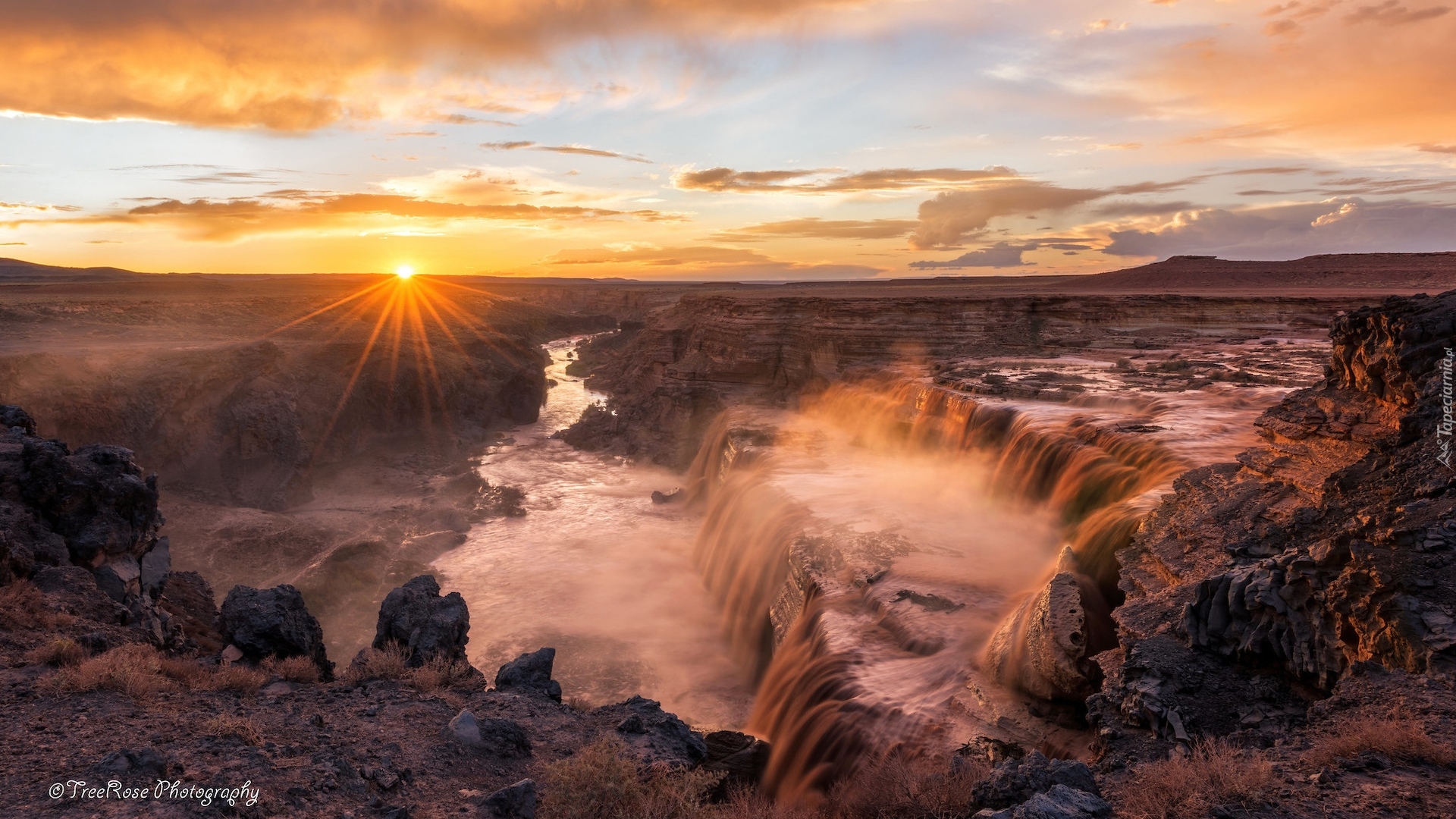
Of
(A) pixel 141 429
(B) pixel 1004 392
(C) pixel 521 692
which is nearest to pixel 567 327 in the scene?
(A) pixel 141 429

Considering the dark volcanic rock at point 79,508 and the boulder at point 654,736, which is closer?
the boulder at point 654,736

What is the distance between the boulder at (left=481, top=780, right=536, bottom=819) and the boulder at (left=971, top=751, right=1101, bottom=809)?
3.59 meters

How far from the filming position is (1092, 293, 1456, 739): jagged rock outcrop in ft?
18.1

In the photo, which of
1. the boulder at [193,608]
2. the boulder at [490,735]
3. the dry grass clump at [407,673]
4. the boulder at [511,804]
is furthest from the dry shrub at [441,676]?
the boulder at [193,608]

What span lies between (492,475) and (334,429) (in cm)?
616

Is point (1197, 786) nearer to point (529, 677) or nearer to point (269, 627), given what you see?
point (529, 677)

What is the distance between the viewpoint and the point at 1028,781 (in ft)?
17.0

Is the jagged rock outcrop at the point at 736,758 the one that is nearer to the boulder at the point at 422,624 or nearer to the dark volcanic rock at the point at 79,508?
the boulder at the point at 422,624

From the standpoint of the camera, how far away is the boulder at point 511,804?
5938 mm

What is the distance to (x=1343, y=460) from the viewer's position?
800cm

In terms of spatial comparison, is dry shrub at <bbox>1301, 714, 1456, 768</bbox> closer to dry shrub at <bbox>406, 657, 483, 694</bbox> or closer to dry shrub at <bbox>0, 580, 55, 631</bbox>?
dry shrub at <bbox>406, 657, 483, 694</bbox>

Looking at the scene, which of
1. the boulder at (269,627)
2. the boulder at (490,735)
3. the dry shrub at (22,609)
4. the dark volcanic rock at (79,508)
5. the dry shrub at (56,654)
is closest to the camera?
the boulder at (490,735)

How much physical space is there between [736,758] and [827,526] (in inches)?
295

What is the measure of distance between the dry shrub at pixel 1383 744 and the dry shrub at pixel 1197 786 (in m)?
0.37
